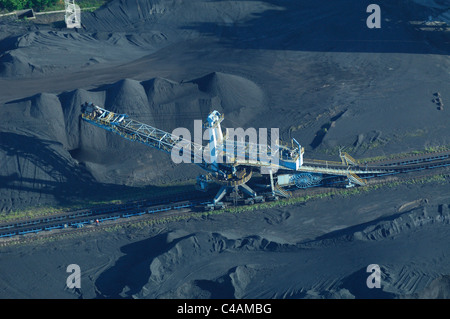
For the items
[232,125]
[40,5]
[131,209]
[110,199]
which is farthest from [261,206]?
[40,5]

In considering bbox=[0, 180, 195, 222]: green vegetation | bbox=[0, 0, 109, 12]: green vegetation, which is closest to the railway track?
bbox=[0, 180, 195, 222]: green vegetation

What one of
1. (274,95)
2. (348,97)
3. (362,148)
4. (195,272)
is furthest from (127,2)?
(195,272)

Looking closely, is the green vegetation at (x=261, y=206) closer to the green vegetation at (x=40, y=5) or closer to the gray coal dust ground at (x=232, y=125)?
the gray coal dust ground at (x=232, y=125)

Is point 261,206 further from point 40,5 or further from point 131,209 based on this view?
point 40,5

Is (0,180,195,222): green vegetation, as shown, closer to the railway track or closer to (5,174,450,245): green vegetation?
the railway track

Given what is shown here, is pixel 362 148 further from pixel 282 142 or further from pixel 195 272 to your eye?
pixel 195 272

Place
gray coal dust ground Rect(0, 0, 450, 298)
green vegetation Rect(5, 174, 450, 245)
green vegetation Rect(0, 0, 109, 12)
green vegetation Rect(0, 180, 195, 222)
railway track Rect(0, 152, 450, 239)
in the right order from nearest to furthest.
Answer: gray coal dust ground Rect(0, 0, 450, 298) < green vegetation Rect(5, 174, 450, 245) < railway track Rect(0, 152, 450, 239) < green vegetation Rect(0, 180, 195, 222) < green vegetation Rect(0, 0, 109, 12)
